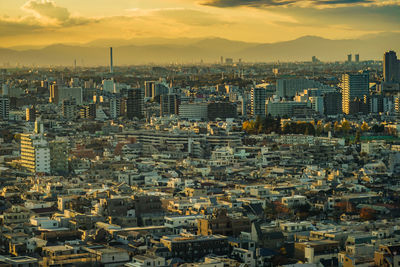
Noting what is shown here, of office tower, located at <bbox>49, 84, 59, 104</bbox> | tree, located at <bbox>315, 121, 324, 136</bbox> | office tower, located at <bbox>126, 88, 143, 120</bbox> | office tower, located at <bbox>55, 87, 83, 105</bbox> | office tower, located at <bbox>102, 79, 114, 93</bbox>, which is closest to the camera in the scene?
tree, located at <bbox>315, 121, 324, 136</bbox>

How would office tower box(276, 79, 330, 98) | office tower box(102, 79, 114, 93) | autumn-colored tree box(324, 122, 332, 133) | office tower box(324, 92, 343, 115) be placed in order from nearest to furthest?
autumn-colored tree box(324, 122, 332, 133), office tower box(324, 92, 343, 115), office tower box(276, 79, 330, 98), office tower box(102, 79, 114, 93)

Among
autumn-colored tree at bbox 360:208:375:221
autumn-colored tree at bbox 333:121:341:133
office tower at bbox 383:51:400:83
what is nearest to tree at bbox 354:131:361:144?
autumn-colored tree at bbox 333:121:341:133

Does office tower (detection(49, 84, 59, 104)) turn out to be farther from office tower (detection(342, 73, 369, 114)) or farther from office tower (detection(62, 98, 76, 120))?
office tower (detection(342, 73, 369, 114))

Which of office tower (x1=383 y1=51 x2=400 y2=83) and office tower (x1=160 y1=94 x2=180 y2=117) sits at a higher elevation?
office tower (x1=383 y1=51 x2=400 y2=83)

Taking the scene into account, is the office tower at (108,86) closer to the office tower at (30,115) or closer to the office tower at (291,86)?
the office tower at (291,86)

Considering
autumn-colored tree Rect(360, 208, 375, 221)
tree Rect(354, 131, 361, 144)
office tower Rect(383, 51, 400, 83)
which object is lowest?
tree Rect(354, 131, 361, 144)

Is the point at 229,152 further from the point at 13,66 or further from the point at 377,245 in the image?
the point at 13,66

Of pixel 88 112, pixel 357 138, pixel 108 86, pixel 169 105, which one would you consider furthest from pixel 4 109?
pixel 108 86

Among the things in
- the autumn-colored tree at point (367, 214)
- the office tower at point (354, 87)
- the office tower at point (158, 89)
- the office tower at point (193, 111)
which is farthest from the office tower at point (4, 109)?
the autumn-colored tree at point (367, 214)
